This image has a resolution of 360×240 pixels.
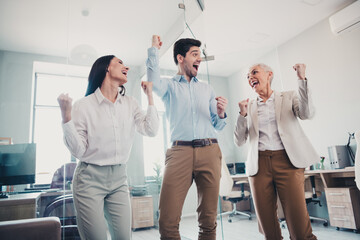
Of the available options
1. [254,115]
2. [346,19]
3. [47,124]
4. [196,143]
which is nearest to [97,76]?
[196,143]

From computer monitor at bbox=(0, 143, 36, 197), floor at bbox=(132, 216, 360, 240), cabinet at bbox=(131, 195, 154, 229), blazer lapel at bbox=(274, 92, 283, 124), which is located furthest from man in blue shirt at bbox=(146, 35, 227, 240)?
computer monitor at bbox=(0, 143, 36, 197)

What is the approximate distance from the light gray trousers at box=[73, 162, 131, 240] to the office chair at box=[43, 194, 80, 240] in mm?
719

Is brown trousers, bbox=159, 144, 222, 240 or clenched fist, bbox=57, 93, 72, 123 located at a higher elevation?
clenched fist, bbox=57, 93, 72, 123

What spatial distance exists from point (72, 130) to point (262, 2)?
3.30 m

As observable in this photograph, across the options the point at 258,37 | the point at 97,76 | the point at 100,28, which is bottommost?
the point at 97,76

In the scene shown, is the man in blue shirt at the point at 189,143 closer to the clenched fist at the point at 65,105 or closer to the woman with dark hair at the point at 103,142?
the woman with dark hair at the point at 103,142

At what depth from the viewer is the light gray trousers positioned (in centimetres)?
111

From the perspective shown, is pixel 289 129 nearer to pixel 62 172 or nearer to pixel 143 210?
pixel 143 210

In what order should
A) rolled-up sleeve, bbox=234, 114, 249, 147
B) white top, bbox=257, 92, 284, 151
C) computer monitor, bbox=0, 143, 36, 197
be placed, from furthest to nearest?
computer monitor, bbox=0, 143, 36, 197 < rolled-up sleeve, bbox=234, 114, 249, 147 < white top, bbox=257, 92, 284, 151

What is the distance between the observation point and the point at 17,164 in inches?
84.6

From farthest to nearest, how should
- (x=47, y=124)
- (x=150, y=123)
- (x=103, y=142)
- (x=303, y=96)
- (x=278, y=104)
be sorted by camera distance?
(x=47, y=124) → (x=278, y=104) → (x=303, y=96) → (x=150, y=123) → (x=103, y=142)

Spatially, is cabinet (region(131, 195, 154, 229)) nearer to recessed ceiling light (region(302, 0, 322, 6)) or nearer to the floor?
the floor

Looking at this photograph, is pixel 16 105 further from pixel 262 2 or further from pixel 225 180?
pixel 262 2

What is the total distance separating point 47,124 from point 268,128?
74.4 inches
